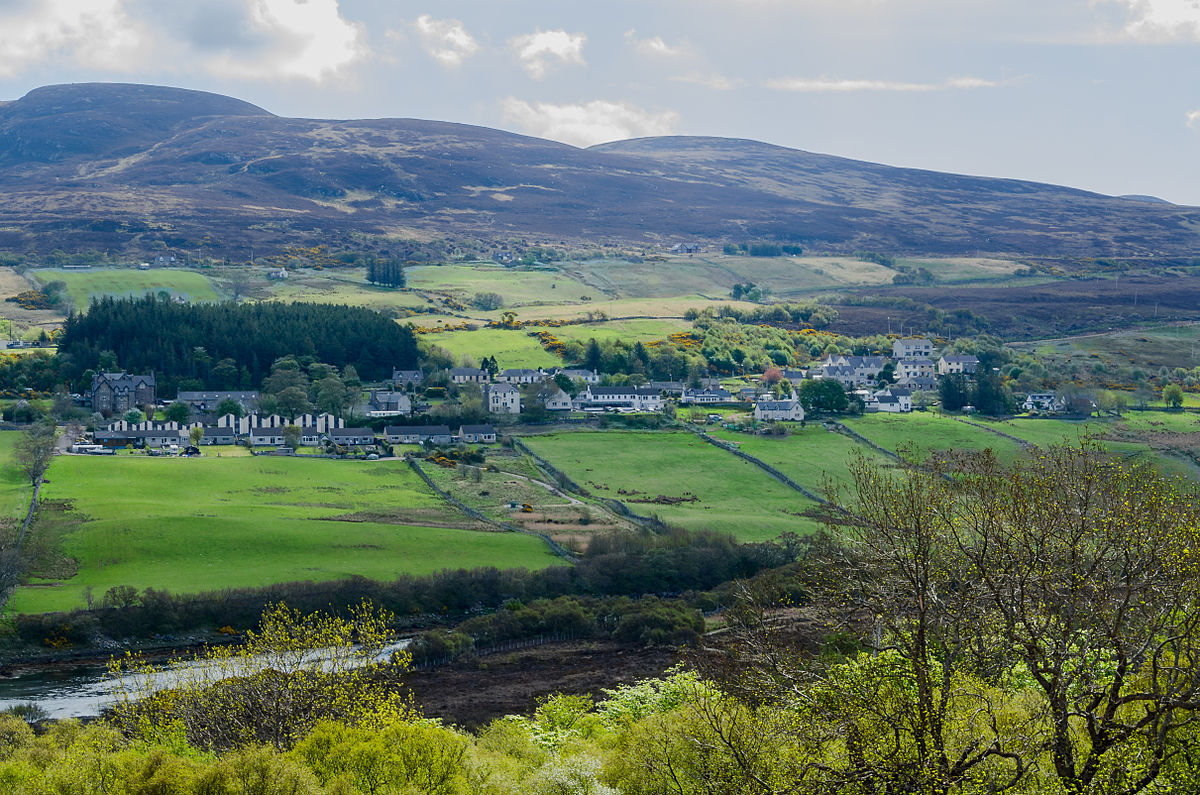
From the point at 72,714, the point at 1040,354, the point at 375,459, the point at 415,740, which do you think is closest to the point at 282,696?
the point at 415,740

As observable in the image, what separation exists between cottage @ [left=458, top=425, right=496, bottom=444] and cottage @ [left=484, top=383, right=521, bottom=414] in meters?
7.37

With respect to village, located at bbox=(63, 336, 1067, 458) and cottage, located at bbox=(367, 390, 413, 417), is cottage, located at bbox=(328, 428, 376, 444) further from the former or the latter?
cottage, located at bbox=(367, 390, 413, 417)

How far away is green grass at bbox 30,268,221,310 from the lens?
166 metres

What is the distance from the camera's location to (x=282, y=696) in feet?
109

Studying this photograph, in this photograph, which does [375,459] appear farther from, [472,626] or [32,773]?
[32,773]

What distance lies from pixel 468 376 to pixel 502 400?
1258 centimetres

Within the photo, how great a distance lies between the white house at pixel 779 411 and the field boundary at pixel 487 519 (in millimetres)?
32831

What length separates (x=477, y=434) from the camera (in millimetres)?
99125

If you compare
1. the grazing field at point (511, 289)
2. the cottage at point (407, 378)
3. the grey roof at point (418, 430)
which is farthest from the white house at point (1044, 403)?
the grazing field at point (511, 289)

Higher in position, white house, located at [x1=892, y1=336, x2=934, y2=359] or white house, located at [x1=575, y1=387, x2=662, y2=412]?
white house, located at [x1=892, y1=336, x2=934, y2=359]

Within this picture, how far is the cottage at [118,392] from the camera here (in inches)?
4163

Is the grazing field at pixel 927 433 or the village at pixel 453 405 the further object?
the village at pixel 453 405

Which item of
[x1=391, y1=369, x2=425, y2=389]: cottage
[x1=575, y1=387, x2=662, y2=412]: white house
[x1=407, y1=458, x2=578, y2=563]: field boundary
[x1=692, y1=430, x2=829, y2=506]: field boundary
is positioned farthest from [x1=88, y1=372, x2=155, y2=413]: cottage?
[x1=692, y1=430, x2=829, y2=506]: field boundary

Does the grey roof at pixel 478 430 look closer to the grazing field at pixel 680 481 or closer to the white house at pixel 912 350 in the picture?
the grazing field at pixel 680 481
